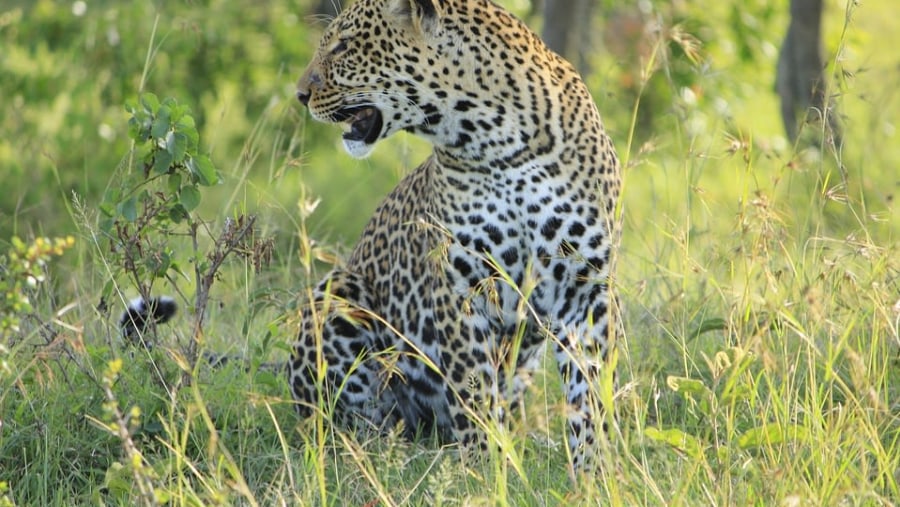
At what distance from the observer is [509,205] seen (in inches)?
194

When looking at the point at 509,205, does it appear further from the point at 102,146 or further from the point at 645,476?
the point at 102,146

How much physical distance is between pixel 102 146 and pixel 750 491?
24.8 feet

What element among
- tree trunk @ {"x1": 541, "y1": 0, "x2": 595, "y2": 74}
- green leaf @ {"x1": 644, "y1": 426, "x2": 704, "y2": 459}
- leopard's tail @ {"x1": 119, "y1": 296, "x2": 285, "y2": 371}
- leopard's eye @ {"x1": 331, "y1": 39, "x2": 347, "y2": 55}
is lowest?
leopard's tail @ {"x1": 119, "y1": 296, "x2": 285, "y2": 371}

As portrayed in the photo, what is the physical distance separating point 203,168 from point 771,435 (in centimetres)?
205

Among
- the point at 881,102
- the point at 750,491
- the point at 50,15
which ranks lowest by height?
the point at 50,15

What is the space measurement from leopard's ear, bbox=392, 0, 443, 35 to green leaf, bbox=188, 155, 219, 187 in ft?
2.86

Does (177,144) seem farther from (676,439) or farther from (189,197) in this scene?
(676,439)

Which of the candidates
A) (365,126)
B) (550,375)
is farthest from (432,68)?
(550,375)

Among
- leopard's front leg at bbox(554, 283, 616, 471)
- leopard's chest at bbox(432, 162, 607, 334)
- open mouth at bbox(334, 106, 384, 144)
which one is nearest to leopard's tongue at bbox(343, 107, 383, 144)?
→ open mouth at bbox(334, 106, 384, 144)

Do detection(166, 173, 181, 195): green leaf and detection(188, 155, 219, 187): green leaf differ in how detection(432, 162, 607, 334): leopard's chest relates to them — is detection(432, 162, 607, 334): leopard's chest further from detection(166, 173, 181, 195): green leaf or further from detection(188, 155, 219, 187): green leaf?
detection(166, 173, 181, 195): green leaf

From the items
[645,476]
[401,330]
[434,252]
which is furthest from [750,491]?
[401,330]

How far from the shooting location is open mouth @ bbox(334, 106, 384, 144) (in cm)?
504

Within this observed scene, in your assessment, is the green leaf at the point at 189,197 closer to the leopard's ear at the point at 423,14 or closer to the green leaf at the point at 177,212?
the green leaf at the point at 177,212

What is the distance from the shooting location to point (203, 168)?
183 inches
